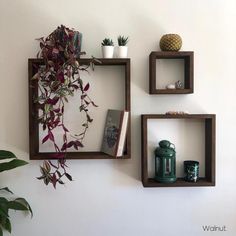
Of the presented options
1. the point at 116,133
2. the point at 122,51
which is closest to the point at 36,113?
the point at 116,133

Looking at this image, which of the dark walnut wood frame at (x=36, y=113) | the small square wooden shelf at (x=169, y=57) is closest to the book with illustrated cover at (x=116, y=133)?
the dark walnut wood frame at (x=36, y=113)

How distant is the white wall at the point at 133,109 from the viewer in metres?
1.56

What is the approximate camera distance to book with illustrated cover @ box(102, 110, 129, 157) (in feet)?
4.79

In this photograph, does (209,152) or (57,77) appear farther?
(209,152)

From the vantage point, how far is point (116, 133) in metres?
1.48

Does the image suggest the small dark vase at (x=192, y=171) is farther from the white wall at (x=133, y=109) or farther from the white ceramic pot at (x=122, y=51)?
the white ceramic pot at (x=122, y=51)

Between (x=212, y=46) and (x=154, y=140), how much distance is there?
0.67m

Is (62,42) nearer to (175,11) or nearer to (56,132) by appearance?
(56,132)

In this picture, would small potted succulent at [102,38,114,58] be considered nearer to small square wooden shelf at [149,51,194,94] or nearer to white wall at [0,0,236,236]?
white wall at [0,0,236,236]

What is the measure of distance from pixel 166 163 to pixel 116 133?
1.10 ft

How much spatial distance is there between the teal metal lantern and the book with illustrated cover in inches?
8.9

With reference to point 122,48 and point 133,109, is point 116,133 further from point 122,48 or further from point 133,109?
point 122,48

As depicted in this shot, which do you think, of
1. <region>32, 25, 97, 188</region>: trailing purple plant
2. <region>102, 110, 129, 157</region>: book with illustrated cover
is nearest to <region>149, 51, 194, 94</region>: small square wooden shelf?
<region>102, 110, 129, 157</region>: book with illustrated cover

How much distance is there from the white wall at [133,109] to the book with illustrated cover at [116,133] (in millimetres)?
131
